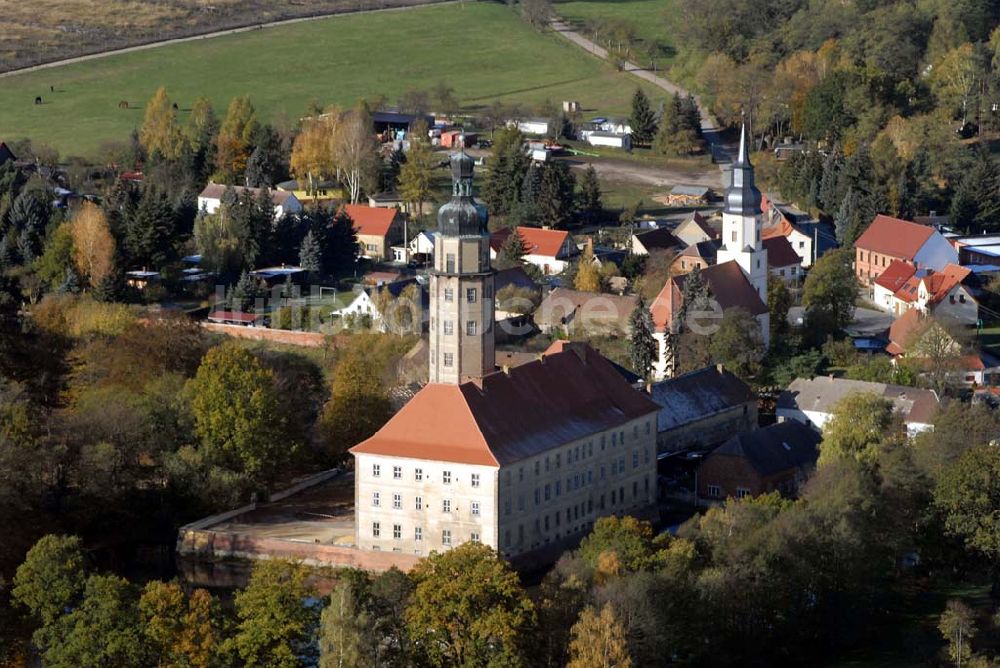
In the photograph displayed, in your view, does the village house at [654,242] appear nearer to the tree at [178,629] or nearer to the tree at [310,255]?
the tree at [310,255]

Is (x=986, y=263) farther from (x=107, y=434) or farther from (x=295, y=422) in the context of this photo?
(x=107, y=434)

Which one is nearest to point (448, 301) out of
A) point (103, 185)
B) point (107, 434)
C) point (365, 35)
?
point (107, 434)

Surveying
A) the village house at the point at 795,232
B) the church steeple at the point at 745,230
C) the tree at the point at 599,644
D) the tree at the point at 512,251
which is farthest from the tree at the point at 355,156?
the tree at the point at 599,644

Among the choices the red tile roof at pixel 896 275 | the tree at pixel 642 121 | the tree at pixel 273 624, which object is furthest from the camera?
the tree at pixel 642 121

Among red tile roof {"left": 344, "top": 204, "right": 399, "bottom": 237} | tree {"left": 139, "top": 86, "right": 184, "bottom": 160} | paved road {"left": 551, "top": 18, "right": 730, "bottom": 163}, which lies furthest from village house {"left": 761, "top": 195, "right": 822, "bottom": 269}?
tree {"left": 139, "top": 86, "right": 184, "bottom": 160}

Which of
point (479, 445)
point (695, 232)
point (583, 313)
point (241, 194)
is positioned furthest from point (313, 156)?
point (479, 445)

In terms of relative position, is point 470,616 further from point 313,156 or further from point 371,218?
point 313,156
